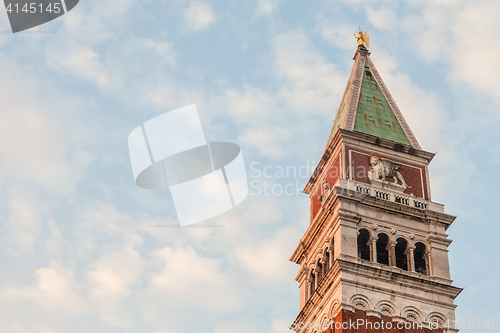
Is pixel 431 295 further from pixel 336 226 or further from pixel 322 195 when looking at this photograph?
pixel 322 195

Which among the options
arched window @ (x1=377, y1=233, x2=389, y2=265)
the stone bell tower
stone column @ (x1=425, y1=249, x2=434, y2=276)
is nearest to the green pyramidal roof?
the stone bell tower

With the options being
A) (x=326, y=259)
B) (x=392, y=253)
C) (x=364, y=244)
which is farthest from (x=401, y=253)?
(x=326, y=259)

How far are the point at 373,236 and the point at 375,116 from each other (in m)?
15.1

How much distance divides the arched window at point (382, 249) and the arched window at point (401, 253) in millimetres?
878

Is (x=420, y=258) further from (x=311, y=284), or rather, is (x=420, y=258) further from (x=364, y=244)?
(x=311, y=284)

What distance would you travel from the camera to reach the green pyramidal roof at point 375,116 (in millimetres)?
68312

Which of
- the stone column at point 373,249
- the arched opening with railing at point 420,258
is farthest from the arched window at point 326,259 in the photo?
the arched opening with railing at point 420,258

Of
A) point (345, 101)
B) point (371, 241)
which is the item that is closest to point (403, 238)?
point (371, 241)

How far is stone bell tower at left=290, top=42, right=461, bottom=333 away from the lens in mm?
55062

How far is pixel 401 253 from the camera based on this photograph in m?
60.1

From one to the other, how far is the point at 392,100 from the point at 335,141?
32.3ft

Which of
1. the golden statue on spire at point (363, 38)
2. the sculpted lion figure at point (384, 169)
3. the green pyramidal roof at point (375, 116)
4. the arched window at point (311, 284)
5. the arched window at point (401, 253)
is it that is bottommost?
the arched window at point (311, 284)

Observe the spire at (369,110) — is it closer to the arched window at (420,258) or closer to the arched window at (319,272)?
the arched window at (420,258)

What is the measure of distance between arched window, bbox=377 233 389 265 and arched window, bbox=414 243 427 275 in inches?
88.1
